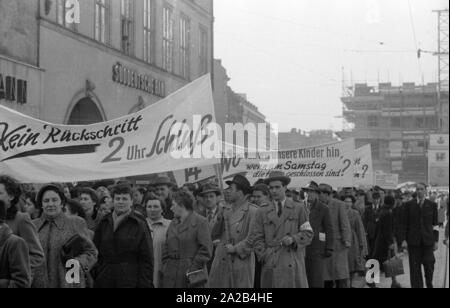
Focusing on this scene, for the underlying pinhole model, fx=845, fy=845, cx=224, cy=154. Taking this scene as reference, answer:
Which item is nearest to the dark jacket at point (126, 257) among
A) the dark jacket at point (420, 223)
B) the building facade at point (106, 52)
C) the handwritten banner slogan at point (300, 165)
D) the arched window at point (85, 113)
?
the dark jacket at point (420, 223)

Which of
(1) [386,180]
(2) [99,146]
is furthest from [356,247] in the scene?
(1) [386,180]

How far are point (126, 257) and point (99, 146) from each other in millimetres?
1678

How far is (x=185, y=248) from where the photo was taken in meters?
8.16

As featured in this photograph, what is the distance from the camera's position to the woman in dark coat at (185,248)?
26.7ft

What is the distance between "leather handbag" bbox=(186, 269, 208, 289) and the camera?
7964 millimetres

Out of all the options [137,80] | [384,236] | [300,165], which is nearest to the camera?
[384,236]

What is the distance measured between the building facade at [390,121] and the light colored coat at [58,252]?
35058mm

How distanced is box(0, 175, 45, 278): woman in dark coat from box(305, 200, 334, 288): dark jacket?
17.5ft

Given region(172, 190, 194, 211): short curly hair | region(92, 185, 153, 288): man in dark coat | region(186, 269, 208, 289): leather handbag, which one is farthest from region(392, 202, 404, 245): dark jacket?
region(92, 185, 153, 288): man in dark coat

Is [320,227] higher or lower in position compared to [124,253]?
higher

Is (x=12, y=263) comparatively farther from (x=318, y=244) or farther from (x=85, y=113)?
(x=85, y=113)

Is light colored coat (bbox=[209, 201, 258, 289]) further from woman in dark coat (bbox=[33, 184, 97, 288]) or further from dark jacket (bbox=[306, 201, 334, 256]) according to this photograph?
dark jacket (bbox=[306, 201, 334, 256])
